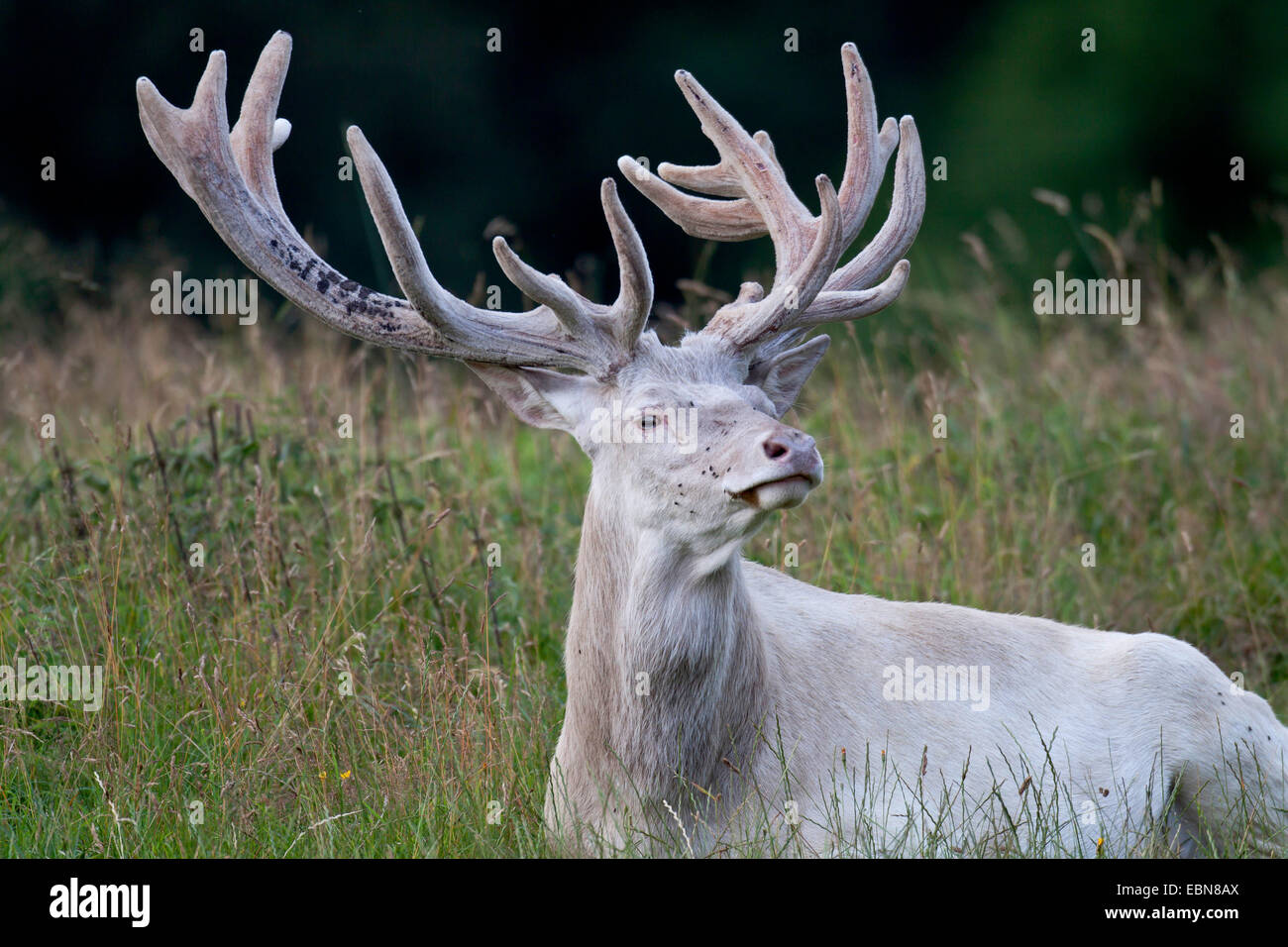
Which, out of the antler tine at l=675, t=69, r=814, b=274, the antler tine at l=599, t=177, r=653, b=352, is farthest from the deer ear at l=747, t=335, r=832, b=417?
the antler tine at l=599, t=177, r=653, b=352

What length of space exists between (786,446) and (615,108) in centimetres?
1215

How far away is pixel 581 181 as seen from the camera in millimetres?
14430

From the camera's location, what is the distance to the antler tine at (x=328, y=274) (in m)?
3.61

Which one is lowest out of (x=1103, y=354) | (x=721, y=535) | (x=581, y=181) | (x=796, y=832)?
(x=796, y=832)

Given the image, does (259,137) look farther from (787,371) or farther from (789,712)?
(789,712)

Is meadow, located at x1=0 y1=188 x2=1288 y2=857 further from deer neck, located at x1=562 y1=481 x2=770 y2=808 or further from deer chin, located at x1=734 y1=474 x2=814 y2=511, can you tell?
deer chin, located at x1=734 y1=474 x2=814 y2=511

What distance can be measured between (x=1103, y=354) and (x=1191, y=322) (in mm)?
2593

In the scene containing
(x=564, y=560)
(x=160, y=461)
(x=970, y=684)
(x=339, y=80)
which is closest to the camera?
(x=970, y=684)

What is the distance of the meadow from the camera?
12.9ft

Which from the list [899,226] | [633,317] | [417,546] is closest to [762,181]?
[899,226]

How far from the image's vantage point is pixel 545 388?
3.76 meters

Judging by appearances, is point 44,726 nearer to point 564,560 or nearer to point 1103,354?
point 564,560

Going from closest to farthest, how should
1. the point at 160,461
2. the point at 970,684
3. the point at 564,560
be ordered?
the point at 970,684
the point at 160,461
the point at 564,560

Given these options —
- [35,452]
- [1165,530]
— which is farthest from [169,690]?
[1165,530]
